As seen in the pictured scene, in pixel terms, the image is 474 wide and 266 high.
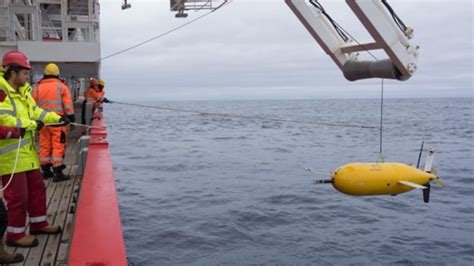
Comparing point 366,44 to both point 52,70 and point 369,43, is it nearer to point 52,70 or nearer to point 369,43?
point 369,43

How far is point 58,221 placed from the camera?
16.0 ft

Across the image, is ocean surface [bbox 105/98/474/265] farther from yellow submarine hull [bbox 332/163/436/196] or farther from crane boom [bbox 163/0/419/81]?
crane boom [bbox 163/0/419/81]

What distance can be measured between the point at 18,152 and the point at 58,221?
136 cm

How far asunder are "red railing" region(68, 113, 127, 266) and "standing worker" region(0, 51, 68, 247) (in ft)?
1.69

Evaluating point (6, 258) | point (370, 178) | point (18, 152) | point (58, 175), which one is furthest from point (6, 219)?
point (370, 178)

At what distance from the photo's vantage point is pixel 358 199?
43.5ft

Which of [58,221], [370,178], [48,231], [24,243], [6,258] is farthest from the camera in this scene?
[370,178]

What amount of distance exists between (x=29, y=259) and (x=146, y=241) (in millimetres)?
5616

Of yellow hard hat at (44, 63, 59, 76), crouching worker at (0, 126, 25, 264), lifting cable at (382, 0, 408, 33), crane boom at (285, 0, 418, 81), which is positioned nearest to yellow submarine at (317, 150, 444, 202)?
crane boom at (285, 0, 418, 81)

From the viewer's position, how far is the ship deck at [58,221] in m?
3.88

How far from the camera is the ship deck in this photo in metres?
3.88

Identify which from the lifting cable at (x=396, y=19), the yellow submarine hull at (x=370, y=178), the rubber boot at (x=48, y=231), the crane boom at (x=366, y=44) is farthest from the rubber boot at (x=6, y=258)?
the lifting cable at (x=396, y=19)

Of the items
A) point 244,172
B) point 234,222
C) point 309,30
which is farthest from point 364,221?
point 244,172

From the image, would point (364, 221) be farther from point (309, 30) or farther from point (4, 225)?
point (4, 225)
